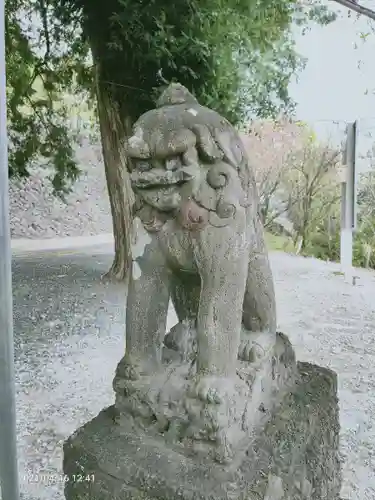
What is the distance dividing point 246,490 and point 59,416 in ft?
3.05

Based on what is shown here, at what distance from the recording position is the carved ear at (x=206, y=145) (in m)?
0.56

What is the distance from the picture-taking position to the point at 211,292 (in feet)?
1.92

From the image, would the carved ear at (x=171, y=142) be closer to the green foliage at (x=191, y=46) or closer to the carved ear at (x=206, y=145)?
the carved ear at (x=206, y=145)

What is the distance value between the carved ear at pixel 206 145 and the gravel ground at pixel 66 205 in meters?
0.99

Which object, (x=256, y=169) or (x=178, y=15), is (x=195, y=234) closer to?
(x=178, y=15)

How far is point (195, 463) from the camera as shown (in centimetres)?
57

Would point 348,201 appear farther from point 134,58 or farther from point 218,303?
point 218,303

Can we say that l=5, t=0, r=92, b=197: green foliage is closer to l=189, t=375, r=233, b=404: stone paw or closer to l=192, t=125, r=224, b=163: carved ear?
l=192, t=125, r=224, b=163: carved ear

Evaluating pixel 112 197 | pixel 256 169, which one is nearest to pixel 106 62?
pixel 112 197

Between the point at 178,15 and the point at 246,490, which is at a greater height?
the point at 178,15

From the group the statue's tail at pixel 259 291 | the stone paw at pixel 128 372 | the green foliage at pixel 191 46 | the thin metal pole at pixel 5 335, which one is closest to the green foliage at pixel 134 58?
the green foliage at pixel 191 46

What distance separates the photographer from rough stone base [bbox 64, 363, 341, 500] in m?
0.54

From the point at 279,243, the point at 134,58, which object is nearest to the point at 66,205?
the point at 134,58
